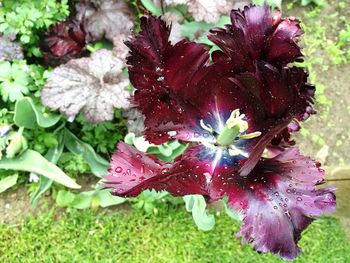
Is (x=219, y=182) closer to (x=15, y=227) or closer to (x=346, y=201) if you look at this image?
(x=346, y=201)

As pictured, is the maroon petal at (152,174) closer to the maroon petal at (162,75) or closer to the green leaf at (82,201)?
the maroon petal at (162,75)

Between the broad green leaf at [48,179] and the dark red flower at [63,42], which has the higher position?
the dark red flower at [63,42]

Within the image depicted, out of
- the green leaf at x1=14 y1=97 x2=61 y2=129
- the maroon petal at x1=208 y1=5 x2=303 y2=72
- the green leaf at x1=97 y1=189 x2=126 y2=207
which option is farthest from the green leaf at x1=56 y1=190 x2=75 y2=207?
the maroon petal at x1=208 y1=5 x2=303 y2=72

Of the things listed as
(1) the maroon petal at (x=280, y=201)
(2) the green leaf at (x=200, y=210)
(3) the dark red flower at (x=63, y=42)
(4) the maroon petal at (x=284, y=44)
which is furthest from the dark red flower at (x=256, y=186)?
(3) the dark red flower at (x=63, y=42)

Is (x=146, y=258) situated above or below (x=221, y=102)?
below

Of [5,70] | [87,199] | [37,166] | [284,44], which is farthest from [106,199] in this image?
[284,44]

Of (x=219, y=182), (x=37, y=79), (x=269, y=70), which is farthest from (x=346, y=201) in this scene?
(x=37, y=79)
